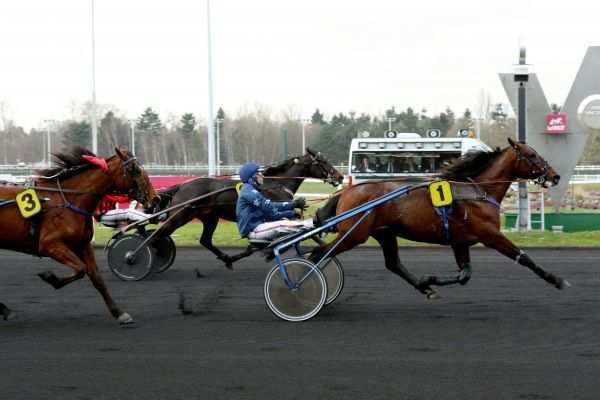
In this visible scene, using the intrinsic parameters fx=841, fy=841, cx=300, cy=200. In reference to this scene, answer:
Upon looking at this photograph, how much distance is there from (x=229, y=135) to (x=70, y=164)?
155ft

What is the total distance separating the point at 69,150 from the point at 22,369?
8.81ft

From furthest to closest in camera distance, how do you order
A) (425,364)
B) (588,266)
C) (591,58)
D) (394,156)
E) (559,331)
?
(394,156) → (591,58) → (588,266) → (559,331) → (425,364)

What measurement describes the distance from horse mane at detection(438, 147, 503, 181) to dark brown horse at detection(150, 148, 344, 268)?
2.89 metres

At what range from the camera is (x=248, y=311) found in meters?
8.09

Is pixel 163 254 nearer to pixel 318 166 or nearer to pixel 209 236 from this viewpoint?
pixel 209 236

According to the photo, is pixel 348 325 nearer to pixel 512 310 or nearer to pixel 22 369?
pixel 512 310

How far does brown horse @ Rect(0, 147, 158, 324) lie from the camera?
24.3 feet

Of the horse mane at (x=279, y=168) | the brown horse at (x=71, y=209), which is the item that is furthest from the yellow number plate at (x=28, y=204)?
the horse mane at (x=279, y=168)

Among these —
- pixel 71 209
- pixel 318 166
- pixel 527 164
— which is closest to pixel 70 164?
pixel 71 209

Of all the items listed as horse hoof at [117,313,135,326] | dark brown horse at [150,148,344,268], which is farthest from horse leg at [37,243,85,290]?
dark brown horse at [150,148,344,268]

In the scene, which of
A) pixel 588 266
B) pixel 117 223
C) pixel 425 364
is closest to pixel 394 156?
pixel 588 266

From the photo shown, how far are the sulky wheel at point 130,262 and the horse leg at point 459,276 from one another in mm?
3821

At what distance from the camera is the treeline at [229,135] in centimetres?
4998

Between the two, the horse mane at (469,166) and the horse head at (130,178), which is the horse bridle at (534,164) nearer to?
the horse mane at (469,166)
